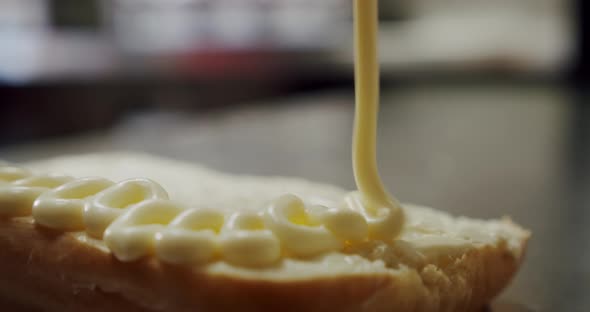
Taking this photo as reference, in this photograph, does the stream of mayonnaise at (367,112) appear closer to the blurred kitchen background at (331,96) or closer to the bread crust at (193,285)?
the bread crust at (193,285)

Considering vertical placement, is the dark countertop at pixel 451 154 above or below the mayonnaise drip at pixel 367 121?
below

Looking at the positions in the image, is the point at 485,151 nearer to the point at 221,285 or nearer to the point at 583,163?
the point at 583,163

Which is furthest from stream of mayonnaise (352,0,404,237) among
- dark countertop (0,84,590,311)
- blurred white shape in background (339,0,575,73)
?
blurred white shape in background (339,0,575,73)

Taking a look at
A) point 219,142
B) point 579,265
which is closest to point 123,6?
point 219,142

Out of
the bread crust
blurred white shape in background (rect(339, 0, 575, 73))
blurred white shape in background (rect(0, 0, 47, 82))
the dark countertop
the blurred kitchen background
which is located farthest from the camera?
blurred white shape in background (rect(339, 0, 575, 73))

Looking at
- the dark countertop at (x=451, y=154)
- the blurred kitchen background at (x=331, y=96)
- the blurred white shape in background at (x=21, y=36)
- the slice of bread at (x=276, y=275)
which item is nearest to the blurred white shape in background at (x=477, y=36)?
the blurred kitchen background at (x=331, y=96)

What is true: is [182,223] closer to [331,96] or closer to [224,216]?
[224,216]

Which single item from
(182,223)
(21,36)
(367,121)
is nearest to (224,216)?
(182,223)

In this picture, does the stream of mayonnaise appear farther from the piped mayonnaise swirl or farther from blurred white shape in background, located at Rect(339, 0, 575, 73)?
blurred white shape in background, located at Rect(339, 0, 575, 73)
